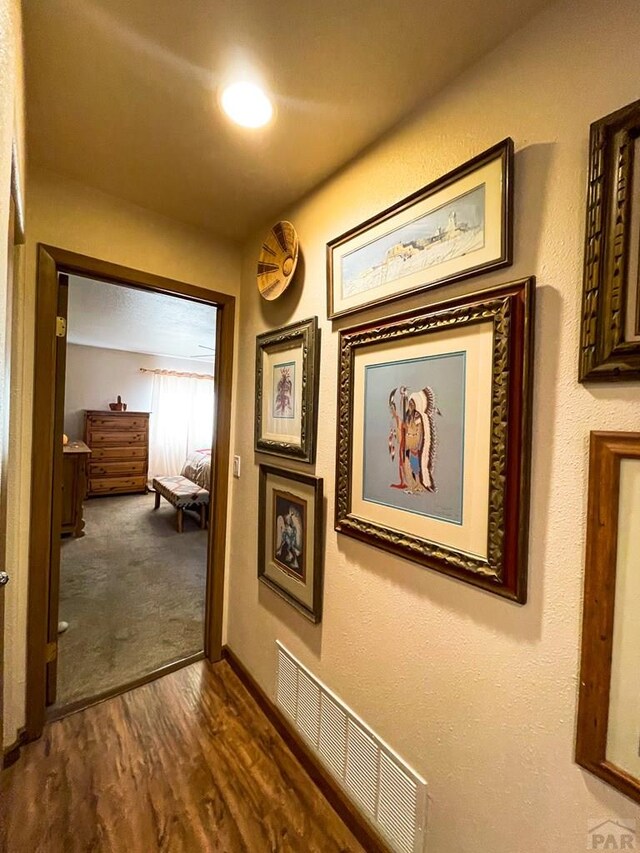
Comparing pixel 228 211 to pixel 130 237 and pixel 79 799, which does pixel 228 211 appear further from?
pixel 79 799

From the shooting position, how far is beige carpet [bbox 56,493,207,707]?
195cm

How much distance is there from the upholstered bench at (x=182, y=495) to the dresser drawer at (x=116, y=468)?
53.3 inches

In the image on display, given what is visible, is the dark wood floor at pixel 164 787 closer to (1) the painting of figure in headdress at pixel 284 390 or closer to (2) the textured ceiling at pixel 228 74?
(1) the painting of figure in headdress at pixel 284 390

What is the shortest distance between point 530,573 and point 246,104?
1528 millimetres

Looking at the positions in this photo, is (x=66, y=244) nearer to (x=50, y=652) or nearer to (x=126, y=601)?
(x=50, y=652)

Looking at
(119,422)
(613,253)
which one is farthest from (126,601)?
(119,422)

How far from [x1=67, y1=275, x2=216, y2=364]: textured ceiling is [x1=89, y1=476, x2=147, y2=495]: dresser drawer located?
6.92 feet

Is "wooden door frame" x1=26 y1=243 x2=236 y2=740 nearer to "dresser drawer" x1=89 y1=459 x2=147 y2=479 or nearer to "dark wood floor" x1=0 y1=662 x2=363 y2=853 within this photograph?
"dark wood floor" x1=0 y1=662 x2=363 y2=853

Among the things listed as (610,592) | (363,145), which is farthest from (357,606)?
(363,145)

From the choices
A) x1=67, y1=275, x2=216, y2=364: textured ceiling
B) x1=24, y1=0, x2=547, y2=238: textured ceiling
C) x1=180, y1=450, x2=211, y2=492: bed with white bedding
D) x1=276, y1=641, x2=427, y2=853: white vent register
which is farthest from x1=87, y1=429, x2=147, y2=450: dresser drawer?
x1=276, y1=641, x2=427, y2=853: white vent register

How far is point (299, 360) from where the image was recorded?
4.87 feet

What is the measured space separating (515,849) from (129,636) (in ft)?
7.18

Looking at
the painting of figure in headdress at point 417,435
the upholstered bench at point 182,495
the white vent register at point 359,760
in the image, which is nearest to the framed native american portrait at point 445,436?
the painting of figure in headdress at point 417,435

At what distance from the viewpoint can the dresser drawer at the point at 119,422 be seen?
5.39 metres
